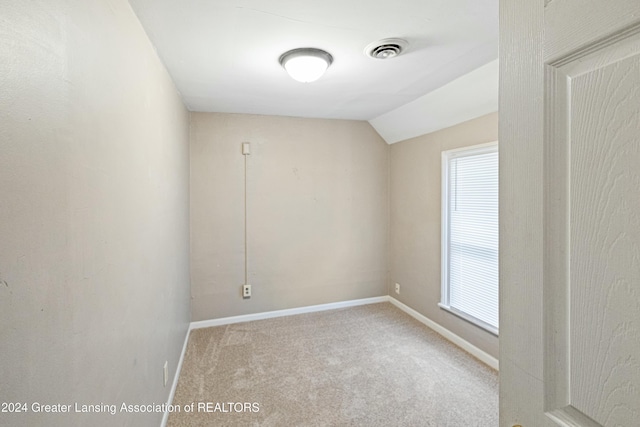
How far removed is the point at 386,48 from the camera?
1.89 meters

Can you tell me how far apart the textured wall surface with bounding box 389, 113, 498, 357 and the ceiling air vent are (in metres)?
1.16

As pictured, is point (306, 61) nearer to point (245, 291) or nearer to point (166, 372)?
point (166, 372)

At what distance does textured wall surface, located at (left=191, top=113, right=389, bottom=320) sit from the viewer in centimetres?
344

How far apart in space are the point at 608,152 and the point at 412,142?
3292mm

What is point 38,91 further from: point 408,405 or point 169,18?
point 408,405

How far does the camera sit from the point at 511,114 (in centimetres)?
67

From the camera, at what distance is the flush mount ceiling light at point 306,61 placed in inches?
76.6

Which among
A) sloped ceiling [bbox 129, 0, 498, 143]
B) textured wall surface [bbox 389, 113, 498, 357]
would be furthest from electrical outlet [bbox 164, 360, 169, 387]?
textured wall surface [bbox 389, 113, 498, 357]

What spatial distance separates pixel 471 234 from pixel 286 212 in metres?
1.98

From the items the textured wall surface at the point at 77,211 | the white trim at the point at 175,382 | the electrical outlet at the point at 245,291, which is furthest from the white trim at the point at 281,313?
the textured wall surface at the point at 77,211

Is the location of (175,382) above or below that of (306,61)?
below

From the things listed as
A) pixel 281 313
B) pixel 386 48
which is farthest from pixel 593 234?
pixel 281 313

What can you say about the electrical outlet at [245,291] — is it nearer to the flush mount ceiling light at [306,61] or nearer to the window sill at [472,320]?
the window sill at [472,320]

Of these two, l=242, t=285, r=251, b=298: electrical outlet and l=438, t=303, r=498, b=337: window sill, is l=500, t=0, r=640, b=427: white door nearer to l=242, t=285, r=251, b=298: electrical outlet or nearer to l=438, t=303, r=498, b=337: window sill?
l=438, t=303, r=498, b=337: window sill
